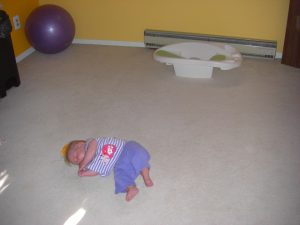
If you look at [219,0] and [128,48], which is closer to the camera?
[219,0]

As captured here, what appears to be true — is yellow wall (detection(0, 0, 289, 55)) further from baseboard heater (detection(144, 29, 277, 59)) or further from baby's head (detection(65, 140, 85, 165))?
baby's head (detection(65, 140, 85, 165))

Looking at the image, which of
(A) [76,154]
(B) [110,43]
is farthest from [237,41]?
(A) [76,154]

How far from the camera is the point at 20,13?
3477 millimetres

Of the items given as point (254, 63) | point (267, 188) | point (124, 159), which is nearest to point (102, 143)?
point (124, 159)

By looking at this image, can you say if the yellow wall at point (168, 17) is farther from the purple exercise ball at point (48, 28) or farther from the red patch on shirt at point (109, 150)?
the red patch on shirt at point (109, 150)

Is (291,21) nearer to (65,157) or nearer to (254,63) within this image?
(254,63)

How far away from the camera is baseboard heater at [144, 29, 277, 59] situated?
11.2ft

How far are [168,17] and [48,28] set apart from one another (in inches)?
45.5

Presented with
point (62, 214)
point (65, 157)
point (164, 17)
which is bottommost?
point (62, 214)

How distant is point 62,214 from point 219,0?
8.09 ft

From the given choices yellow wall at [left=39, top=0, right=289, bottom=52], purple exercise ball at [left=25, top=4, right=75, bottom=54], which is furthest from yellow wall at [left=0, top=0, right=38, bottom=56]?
yellow wall at [left=39, top=0, right=289, bottom=52]

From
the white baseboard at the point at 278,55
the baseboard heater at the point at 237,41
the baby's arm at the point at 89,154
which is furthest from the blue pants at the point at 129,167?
the white baseboard at the point at 278,55

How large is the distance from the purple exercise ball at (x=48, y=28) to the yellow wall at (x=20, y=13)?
11 cm

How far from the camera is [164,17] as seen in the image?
362 cm
